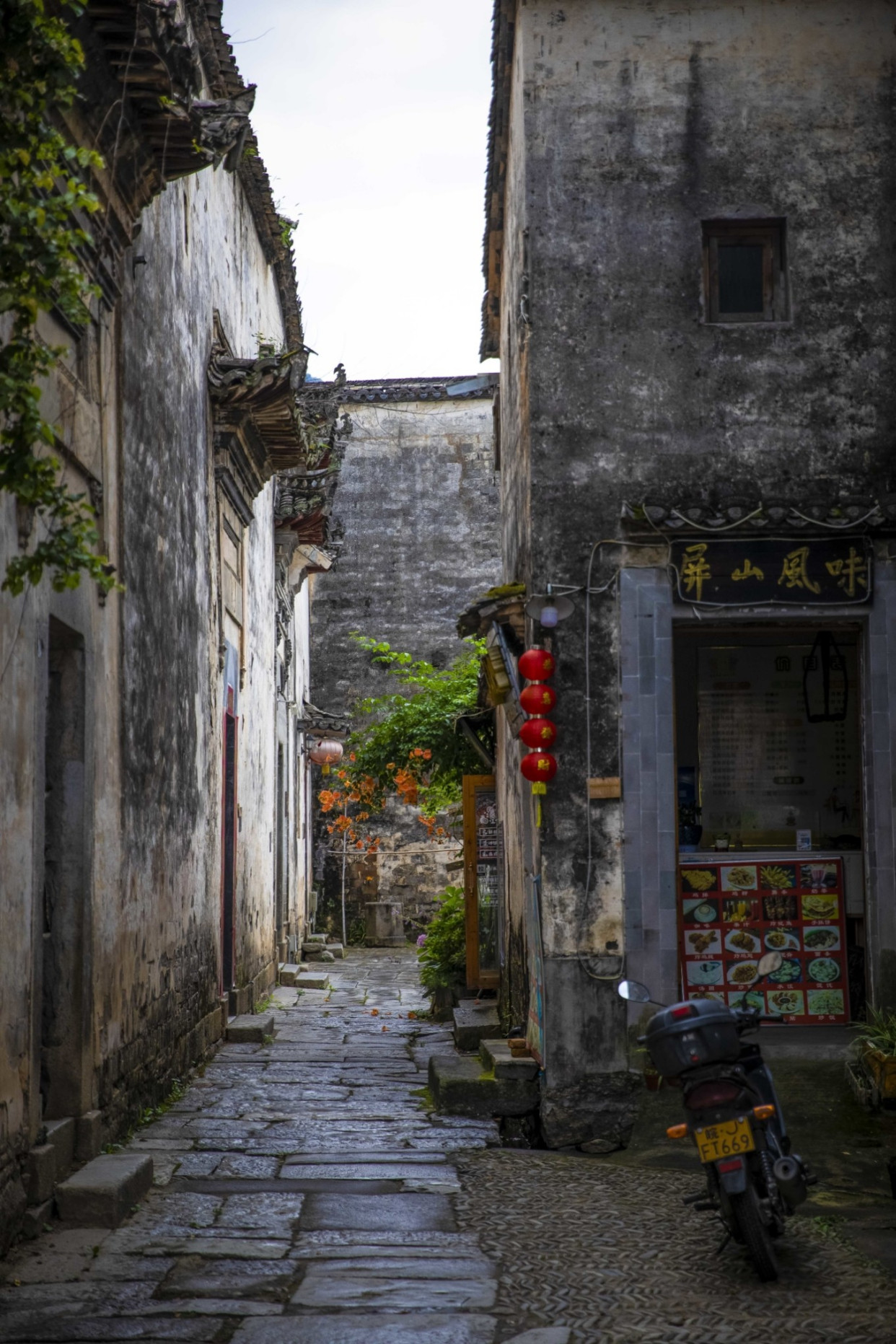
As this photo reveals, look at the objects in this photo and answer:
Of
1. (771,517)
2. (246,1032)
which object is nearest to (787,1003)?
(771,517)

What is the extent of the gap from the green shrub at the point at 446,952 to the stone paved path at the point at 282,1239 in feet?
9.94

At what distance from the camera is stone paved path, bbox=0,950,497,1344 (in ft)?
17.2

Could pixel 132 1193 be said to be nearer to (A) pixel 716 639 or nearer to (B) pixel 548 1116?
(B) pixel 548 1116

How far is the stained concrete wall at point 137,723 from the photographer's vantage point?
6.34m

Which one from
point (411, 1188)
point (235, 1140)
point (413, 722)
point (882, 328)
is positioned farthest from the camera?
point (413, 722)

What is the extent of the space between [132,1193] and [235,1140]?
1.72 meters

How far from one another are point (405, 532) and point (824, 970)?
21926 millimetres

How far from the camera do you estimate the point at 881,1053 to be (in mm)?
8406

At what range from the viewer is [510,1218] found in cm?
683

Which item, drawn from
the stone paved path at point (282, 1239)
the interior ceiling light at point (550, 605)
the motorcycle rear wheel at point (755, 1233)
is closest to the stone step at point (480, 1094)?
the stone paved path at point (282, 1239)

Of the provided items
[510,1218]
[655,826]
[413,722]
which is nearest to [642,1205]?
[510,1218]

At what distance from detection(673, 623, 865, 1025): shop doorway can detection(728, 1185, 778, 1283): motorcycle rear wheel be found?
12.3 feet

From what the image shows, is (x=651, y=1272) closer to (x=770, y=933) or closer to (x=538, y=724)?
(x=538, y=724)

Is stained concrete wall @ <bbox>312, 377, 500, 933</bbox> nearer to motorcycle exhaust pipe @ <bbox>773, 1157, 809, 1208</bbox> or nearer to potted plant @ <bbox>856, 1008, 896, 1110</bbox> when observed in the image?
potted plant @ <bbox>856, 1008, 896, 1110</bbox>
